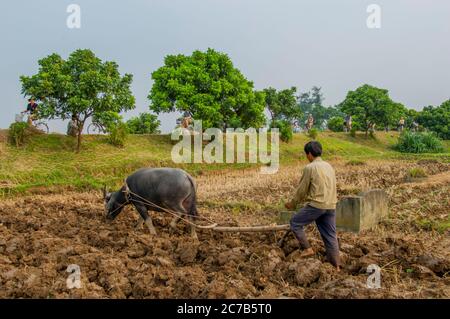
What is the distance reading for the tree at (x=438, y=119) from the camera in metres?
51.0

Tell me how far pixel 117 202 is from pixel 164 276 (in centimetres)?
433

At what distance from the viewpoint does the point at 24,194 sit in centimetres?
1733

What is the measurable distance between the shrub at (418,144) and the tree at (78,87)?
26.9 m

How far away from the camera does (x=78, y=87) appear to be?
2155 cm

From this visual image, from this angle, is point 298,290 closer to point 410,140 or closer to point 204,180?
point 204,180

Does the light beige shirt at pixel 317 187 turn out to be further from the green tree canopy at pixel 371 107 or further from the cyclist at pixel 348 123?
the cyclist at pixel 348 123

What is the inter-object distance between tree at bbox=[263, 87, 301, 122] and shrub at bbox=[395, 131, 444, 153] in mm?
9827

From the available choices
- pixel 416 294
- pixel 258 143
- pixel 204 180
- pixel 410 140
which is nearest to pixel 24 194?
pixel 204 180

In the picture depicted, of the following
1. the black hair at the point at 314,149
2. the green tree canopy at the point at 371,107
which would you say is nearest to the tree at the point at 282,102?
the green tree canopy at the point at 371,107

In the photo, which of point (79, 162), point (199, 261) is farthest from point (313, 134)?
point (199, 261)

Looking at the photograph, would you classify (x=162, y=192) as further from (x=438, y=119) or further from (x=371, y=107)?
(x=438, y=119)

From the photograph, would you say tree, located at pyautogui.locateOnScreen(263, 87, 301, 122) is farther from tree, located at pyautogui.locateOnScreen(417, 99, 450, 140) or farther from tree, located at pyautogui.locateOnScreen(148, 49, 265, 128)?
tree, located at pyautogui.locateOnScreen(417, 99, 450, 140)

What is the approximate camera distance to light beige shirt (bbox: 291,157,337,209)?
650 centimetres

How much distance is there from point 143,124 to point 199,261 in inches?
1145
